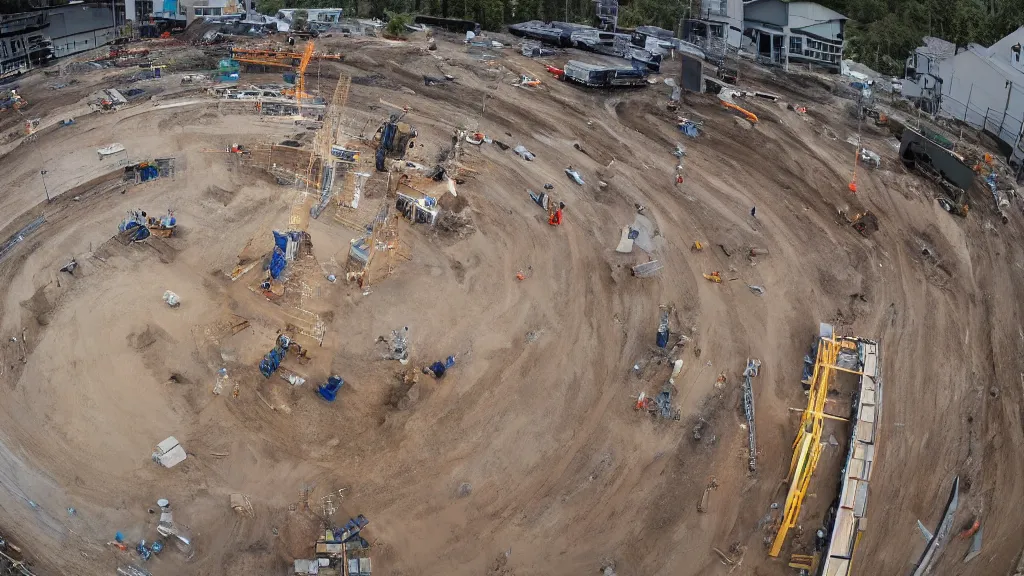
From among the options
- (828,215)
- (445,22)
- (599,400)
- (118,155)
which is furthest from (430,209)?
(445,22)

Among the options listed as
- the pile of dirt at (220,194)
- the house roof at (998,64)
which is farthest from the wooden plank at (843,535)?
the house roof at (998,64)

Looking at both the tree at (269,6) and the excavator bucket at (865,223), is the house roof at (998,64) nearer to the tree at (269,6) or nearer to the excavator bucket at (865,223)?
the excavator bucket at (865,223)

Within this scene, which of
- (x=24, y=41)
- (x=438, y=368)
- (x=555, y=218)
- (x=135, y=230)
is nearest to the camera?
(x=438, y=368)

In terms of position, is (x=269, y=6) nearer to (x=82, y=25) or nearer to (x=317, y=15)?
(x=317, y=15)

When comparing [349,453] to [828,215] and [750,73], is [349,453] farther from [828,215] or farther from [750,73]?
[750,73]

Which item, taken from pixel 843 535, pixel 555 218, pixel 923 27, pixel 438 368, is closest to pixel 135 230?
pixel 438 368

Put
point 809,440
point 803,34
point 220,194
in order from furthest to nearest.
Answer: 1. point 803,34
2. point 220,194
3. point 809,440
